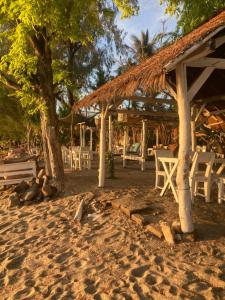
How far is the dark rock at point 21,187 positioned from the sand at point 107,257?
2096mm

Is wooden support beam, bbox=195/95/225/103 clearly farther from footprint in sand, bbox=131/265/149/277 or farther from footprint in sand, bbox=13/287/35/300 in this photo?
footprint in sand, bbox=13/287/35/300

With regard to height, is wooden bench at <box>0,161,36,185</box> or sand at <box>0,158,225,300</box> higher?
wooden bench at <box>0,161,36,185</box>

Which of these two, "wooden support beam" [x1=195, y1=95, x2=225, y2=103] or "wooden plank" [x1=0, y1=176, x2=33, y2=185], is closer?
"wooden support beam" [x1=195, y1=95, x2=225, y2=103]

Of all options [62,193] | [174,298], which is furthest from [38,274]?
[62,193]

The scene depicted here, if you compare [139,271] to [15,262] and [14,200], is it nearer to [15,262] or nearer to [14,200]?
[15,262]

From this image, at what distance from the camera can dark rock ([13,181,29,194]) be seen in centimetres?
982

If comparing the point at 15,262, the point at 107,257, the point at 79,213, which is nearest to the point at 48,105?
the point at 79,213

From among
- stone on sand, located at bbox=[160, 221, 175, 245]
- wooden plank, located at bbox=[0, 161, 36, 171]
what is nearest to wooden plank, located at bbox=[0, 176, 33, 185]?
wooden plank, located at bbox=[0, 161, 36, 171]

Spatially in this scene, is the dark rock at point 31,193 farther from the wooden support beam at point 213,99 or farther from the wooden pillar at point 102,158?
the wooden support beam at point 213,99

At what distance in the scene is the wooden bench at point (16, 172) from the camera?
34.4 ft

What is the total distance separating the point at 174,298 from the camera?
12.9ft

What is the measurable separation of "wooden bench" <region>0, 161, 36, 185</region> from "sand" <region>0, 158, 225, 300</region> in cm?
295

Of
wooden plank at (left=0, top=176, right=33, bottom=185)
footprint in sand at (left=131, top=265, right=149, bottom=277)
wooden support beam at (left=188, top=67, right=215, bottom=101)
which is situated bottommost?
footprint in sand at (left=131, top=265, right=149, bottom=277)

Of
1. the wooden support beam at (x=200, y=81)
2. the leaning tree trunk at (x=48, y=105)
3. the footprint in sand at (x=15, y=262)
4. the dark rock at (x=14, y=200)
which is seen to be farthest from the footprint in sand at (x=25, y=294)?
the leaning tree trunk at (x=48, y=105)
